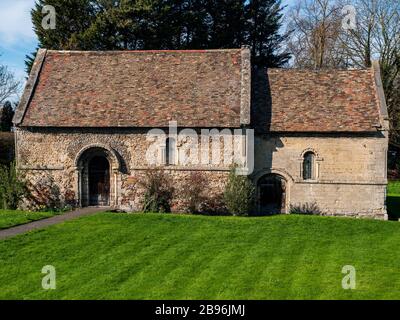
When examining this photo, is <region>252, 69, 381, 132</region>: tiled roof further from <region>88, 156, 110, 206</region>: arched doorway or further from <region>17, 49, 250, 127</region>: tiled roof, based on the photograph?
<region>88, 156, 110, 206</region>: arched doorway

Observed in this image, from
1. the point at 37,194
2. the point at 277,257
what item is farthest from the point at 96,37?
the point at 277,257

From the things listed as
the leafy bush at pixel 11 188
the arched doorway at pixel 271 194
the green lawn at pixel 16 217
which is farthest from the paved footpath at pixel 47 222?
the arched doorway at pixel 271 194

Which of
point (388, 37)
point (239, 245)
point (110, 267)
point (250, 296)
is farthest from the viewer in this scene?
point (388, 37)

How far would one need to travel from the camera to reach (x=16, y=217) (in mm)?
19312

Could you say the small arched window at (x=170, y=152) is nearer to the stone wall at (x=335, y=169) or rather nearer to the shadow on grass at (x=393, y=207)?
the stone wall at (x=335, y=169)

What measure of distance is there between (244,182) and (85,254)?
8.92m

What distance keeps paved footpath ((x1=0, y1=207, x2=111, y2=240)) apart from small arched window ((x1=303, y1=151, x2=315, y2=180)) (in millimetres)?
9464

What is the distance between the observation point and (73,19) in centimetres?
3678

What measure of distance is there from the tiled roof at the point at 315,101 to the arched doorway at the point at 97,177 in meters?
7.31

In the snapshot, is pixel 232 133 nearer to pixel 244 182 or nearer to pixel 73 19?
pixel 244 182

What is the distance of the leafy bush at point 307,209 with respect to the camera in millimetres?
22344

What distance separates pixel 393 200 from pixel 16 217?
22811 mm

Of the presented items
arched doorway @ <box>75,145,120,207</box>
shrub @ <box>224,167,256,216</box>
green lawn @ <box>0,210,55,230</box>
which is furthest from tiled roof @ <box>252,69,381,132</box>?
green lawn @ <box>0,210,55,230</box>

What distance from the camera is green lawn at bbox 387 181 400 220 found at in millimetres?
24533
